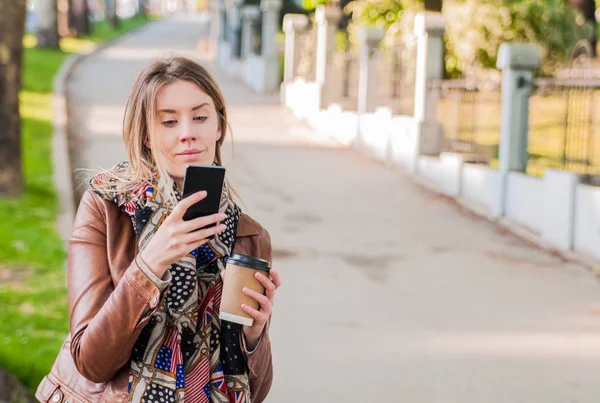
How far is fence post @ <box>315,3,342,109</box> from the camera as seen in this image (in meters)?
18.6

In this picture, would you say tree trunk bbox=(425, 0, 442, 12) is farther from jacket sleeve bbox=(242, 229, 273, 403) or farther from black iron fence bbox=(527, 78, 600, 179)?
jacket sleeve bbox=(242, 229, 273, 403)

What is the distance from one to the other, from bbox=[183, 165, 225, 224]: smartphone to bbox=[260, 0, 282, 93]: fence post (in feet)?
70.3

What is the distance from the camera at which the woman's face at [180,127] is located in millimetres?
2414

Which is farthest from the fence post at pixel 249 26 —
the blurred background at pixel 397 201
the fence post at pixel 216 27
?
the fence post at pixel 216 27

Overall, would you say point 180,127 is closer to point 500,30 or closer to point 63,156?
point 63,156

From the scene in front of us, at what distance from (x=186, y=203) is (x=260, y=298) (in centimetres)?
31

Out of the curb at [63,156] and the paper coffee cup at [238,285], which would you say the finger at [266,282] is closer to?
the paper coffee cup at [238,285]

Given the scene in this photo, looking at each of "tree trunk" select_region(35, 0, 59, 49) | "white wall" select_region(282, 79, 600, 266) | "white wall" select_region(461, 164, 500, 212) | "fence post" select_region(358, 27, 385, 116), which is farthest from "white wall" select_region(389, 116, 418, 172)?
"tree trunk" select_region(35, 0, 59, 49)

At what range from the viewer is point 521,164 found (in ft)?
34.2

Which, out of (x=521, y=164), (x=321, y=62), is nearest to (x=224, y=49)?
(x=321, y=62)

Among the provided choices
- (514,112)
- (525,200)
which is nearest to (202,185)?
(525,200)

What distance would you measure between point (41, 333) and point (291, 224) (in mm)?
4547

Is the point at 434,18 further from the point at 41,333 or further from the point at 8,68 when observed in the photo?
the point at 41,333

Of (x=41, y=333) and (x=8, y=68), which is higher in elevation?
(x=8, y=68)
